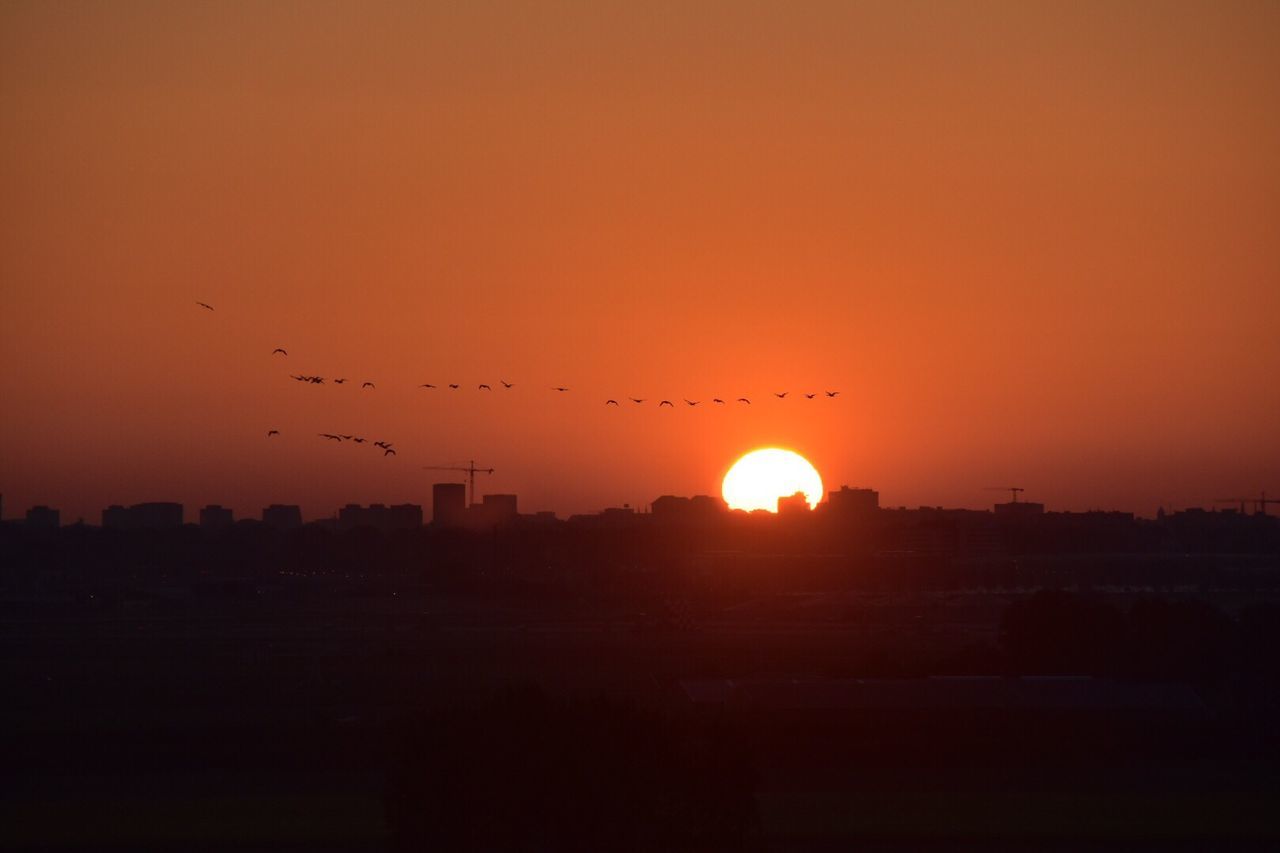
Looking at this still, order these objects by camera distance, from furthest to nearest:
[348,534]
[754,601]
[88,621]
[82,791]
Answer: [348,534] → [754,601] → [88,621] → [82,791]

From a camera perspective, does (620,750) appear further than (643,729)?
No

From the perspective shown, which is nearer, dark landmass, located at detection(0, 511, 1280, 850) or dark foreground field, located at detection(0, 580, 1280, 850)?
dark foreground field, located at detection(0, 580, 1280, 850)

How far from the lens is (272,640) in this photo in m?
84.4

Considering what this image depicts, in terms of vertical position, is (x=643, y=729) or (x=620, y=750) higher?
(x=643, y=729)

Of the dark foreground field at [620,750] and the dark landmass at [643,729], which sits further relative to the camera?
the dark landmass at [643,729]

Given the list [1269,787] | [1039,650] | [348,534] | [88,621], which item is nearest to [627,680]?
A: [1039,650]

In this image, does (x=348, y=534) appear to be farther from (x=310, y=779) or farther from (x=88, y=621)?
(x=310, y=779)

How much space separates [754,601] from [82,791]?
94.8 metres

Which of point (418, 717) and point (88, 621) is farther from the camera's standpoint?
point (88, 621)

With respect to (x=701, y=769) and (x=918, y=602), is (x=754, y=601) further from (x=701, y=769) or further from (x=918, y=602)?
(x=701, y=769)

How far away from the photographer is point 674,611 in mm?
104438

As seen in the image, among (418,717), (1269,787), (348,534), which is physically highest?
(348,534)

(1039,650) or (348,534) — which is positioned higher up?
(348,534)

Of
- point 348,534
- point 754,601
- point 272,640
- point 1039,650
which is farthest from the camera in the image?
point 348,534
